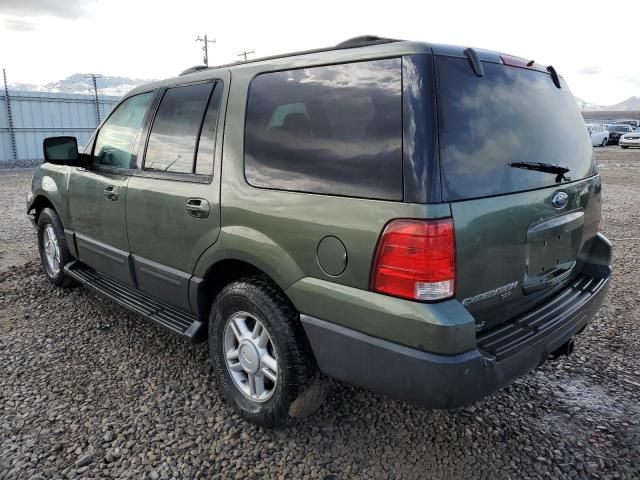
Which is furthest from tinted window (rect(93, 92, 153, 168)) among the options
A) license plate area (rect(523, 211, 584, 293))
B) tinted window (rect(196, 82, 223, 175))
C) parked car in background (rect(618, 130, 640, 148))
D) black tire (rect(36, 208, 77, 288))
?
parked car in background (rect(618, 130, 640, 148))

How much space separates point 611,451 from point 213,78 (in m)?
2.97

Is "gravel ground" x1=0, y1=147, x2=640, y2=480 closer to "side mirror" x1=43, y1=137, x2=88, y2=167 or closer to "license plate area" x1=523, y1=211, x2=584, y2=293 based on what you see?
"license plate area" x1=523, y1=211, x2=584, y2=293

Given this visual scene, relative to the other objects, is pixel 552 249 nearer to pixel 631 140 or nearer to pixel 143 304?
pixel 143 304

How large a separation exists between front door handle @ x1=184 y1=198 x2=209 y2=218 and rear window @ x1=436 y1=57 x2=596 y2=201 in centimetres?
138

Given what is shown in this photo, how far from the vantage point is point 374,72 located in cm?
203

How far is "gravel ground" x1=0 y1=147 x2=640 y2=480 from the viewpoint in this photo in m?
2.30

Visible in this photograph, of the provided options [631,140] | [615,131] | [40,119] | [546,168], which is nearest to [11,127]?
[40,119]

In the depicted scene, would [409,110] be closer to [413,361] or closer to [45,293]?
[413,361]

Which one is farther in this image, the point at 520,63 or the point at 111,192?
the point at 111,192

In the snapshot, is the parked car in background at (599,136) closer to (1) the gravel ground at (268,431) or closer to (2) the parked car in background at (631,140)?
(2) the parked car in background at (631,140)

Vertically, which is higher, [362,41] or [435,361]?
[362,41]

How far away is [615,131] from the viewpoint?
32.2 metres

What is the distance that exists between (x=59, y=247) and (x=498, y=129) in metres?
3.93

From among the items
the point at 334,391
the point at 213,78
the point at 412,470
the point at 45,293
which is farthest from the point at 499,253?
the point at 45,293
